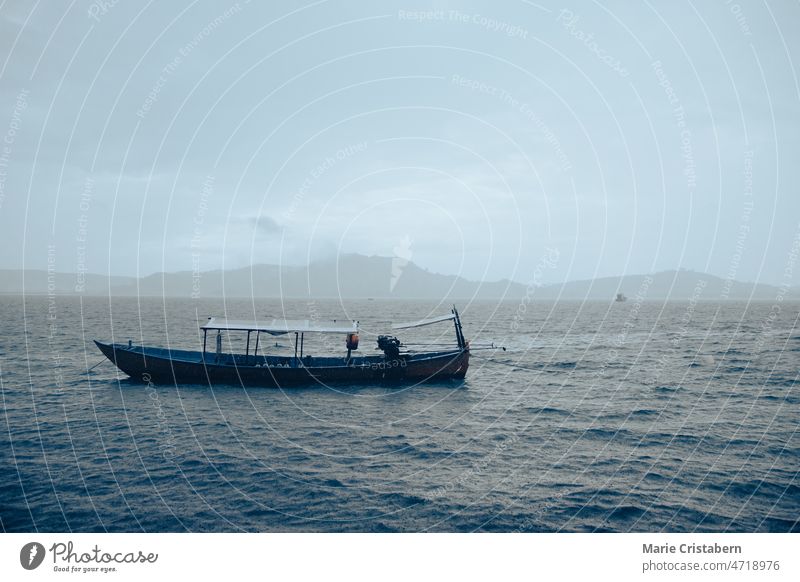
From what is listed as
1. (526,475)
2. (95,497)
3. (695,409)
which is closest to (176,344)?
(95,497)

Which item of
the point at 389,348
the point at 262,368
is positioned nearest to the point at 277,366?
the point at 262,368

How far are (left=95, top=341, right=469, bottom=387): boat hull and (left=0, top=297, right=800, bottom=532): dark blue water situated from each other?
1.36m

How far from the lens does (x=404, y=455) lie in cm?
2423

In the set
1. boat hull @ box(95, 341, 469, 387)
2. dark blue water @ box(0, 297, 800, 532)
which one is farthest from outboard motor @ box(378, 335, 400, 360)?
dark blue water @ box(0, 297, 800, 532)

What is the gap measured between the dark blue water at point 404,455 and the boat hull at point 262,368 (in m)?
1.36

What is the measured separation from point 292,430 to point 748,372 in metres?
49.6

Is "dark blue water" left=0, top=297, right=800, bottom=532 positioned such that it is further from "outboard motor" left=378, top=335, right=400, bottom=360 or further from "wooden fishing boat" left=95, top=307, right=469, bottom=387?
"outboard motor" left=378, top=335, right=400, bottom=360

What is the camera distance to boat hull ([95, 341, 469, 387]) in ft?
130

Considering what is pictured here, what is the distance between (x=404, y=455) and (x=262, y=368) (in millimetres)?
20260

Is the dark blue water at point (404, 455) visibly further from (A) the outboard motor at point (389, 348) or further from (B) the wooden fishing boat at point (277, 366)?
(A) the outboard motor at point (389, 348)

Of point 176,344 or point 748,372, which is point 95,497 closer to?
point 176,344

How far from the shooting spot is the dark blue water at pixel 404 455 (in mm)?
17359

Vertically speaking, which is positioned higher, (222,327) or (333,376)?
(222,327)

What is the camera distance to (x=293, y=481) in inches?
797
